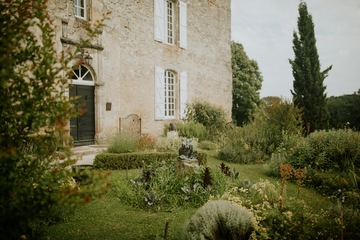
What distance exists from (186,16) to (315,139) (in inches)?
386

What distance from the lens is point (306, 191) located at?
575cm

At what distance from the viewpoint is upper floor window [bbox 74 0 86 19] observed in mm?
9609

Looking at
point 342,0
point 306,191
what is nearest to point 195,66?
point 342,0

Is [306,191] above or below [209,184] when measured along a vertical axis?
below

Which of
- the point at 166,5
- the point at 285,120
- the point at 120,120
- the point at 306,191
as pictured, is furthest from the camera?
the point at 166,5

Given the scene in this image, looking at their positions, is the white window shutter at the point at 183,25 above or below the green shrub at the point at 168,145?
above

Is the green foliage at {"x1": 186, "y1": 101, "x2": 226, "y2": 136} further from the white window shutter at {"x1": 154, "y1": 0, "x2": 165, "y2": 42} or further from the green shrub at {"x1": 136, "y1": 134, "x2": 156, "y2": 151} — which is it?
the green shrub at {"x1": 136, "y1": 134, "x2": 156, "y2": 151}

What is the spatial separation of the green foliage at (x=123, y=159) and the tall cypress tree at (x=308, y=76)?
402 inches

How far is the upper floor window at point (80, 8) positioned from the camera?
9609 mm

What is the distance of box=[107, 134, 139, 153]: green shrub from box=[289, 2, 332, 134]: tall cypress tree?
10.3 metres

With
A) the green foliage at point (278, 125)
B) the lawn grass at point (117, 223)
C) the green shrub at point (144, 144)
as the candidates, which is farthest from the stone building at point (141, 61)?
the green foliage at point (278, 125)

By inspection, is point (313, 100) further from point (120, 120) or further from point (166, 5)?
point (120, 120)

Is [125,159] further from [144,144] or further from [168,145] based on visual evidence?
[168,145]

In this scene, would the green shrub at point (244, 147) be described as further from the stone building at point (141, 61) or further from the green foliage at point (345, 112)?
the green foliage at point (345, 112)
